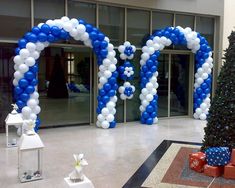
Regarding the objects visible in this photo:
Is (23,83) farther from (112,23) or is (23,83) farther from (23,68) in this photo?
(112,23)

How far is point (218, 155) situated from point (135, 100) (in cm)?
512

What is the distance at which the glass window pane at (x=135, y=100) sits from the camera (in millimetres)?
9477

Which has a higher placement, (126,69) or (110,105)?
(126,69)

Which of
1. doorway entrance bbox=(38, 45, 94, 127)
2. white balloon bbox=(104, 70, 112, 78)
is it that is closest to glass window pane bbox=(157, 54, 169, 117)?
doorway entrance bbox=(38, 45, 94, 127)

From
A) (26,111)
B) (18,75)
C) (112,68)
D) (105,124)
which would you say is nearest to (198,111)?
(105,124)

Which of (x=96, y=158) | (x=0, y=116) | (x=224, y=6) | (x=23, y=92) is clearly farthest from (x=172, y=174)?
(x=224, y=6)

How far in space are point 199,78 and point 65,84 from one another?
13.6 ft

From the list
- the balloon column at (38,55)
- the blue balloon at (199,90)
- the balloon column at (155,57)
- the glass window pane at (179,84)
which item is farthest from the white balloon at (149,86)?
the blue balloon at (199,90)

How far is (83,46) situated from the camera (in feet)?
28.6

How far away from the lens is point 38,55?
7191 millimetres

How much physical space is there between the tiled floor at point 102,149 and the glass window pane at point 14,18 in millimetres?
2483

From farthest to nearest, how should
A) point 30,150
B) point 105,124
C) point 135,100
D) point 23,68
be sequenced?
1. point 135,100
2. point 105,124
3. point 23,68
4. point 30,150

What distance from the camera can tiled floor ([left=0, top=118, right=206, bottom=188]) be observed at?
475 cm

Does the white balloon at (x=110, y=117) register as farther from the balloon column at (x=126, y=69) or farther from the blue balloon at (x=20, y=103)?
the blue balloon at (x=20, y=103)
